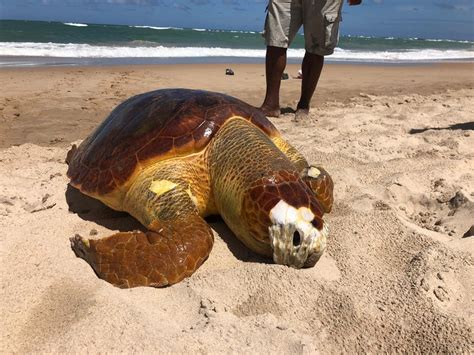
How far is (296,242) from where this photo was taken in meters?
1.70

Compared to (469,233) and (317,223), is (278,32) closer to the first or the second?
(469,233)

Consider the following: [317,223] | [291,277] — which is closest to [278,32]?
[317,223]

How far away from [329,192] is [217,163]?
65 centimetres

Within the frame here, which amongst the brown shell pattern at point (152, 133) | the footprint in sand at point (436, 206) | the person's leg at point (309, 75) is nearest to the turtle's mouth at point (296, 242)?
the brown shell pattern at point (152, 133)

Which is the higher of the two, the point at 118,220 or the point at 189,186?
the point at 189,186

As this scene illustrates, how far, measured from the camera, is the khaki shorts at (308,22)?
179 inches

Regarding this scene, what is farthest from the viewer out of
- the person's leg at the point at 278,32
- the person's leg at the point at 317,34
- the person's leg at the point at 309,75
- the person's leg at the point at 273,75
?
the person's leg at the point at 309,75

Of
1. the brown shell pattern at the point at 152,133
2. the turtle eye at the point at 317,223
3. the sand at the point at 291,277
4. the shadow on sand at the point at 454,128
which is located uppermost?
the brown shell pattern at the point at 152,133

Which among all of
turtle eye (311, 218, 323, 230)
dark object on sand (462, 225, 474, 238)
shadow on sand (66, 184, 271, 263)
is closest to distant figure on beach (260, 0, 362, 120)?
shadow on sand (66, 184, 271, 263)

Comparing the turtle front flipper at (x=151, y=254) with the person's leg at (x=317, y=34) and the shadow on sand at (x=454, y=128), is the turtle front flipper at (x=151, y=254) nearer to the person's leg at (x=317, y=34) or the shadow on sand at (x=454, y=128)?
the shadow on sand at (x=454, y=128)

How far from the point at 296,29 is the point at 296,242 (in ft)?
12.1

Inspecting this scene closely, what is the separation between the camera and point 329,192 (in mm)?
2301

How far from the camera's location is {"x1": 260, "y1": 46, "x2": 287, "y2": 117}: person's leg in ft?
15.6

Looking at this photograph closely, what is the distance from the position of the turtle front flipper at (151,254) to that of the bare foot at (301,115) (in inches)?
122
